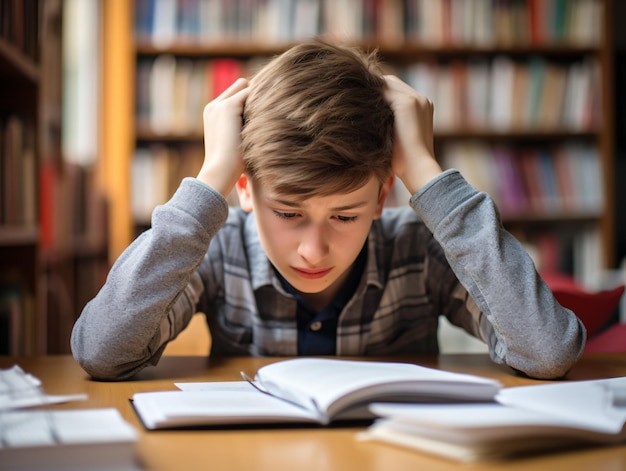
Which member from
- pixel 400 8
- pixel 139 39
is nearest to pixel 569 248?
pixel 400 8

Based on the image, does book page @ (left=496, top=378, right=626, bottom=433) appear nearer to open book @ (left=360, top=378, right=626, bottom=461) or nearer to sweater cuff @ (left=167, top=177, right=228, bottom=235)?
open book @ (left=360, top=378, right=626, bottom=461)

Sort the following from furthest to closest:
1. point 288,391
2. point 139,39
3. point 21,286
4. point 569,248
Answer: point 569,248 → point 139,39 → point 21,286 → point 288,391

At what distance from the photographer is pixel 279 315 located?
1210 mm

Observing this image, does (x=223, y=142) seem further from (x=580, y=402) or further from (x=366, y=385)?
(x=580, y=402)

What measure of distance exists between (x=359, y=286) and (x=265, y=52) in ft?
7.33

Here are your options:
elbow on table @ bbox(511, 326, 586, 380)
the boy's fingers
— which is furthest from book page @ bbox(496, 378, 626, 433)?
the boy's fingers

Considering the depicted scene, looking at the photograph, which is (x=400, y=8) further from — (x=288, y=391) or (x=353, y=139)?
(x=288, y=391)

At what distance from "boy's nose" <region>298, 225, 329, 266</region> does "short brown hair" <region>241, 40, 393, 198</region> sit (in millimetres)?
50

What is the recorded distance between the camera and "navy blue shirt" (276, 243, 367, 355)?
3.92 feet

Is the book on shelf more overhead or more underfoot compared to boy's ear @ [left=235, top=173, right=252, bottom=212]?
more overhead

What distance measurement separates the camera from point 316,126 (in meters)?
1.01

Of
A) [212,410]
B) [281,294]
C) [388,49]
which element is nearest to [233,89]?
[281,294]

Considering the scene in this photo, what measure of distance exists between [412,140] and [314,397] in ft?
1.74

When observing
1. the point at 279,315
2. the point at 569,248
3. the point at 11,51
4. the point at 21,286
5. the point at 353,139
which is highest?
the point at 11,51
